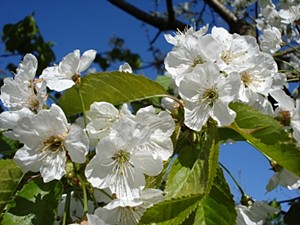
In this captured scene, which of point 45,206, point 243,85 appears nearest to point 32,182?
point 45,206

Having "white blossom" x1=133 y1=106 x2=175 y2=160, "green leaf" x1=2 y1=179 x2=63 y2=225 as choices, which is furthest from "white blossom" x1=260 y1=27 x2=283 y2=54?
"green leaf" x1=2 y1=179 x2=63 y2=225

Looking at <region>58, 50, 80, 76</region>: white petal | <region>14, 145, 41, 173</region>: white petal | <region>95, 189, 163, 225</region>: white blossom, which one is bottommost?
<region>95, 189, 163, 225</region>: white blossom

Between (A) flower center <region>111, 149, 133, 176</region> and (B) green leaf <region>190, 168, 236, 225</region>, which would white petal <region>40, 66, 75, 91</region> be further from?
(B) green leaf <region>190, 168, 236, 225</region>

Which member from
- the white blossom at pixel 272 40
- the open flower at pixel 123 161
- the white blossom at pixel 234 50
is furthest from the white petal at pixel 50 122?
the white blossom at pixel 272 40

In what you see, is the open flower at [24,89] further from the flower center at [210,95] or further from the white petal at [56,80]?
the flower center at [210,95]

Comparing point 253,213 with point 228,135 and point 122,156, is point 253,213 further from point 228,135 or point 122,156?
point 122,156
